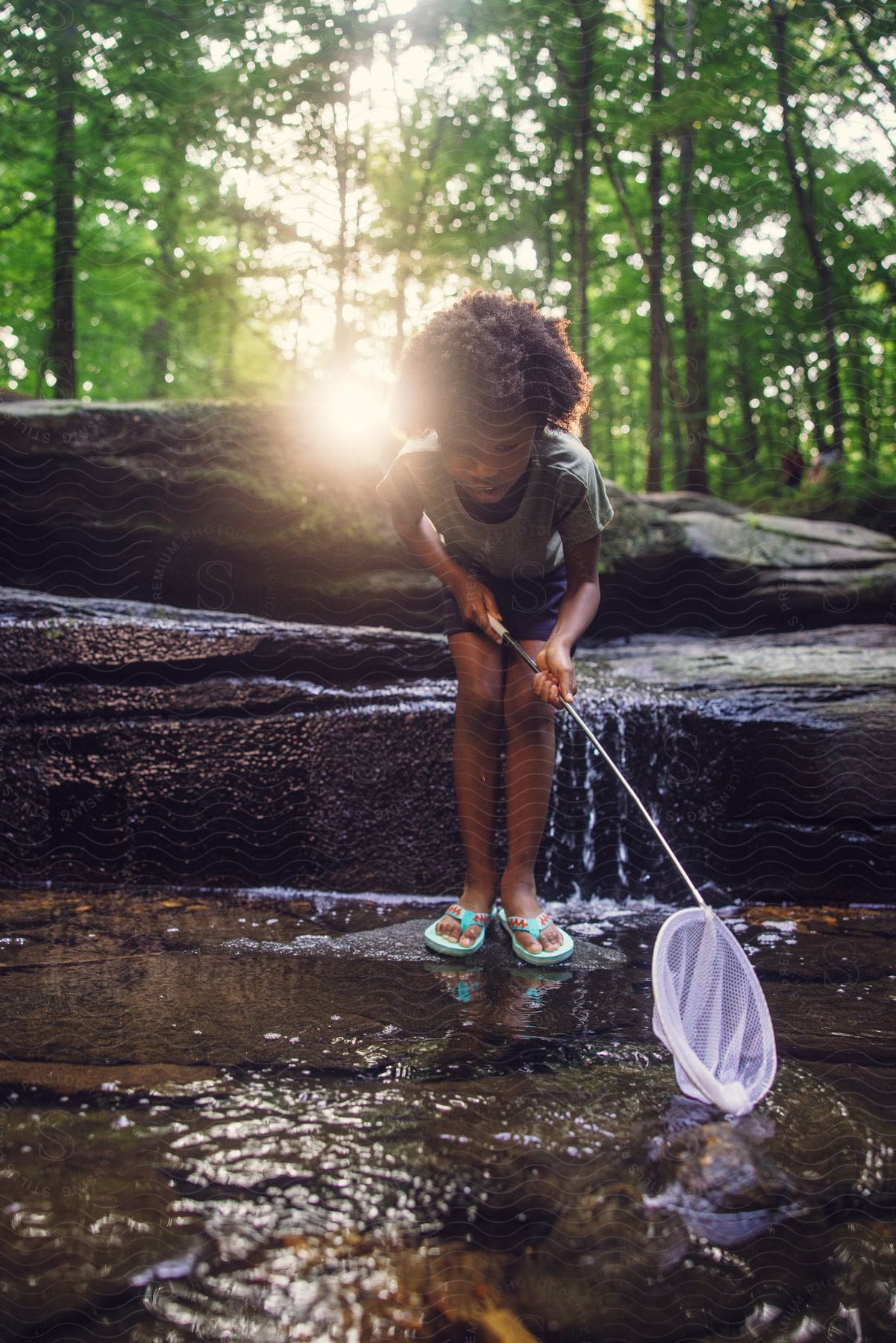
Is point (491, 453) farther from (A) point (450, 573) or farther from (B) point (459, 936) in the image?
(B) point (459, 936)

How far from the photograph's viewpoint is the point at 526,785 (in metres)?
2.15

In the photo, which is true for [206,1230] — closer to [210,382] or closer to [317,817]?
[317,817]

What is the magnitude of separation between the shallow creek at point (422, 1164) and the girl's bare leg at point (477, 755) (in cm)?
24

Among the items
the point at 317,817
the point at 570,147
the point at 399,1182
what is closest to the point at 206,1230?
the point at 399,1182

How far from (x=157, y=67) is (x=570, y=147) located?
119 inches

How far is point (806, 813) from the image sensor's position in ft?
10.00

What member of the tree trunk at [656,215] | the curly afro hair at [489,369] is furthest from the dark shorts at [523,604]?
the tree trunk at [656,215]

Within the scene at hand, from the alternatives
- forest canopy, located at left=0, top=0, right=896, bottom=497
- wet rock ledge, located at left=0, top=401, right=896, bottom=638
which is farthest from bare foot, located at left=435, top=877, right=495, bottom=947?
forest canopy, located at left=0, top=0, right=896, bottom=497

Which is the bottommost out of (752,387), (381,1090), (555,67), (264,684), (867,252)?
(381,1090)

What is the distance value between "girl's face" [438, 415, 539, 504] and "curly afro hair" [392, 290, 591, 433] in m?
0.02

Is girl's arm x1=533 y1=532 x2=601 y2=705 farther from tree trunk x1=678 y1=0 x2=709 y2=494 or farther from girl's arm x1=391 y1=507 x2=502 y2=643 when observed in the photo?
tree trunk x1=678 y1=0 x2=709 y2=494

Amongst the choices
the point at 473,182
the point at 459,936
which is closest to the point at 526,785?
the point at 459,936

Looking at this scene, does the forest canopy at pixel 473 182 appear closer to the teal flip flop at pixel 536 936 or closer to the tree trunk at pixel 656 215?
the tree trunk at pixel 656 215

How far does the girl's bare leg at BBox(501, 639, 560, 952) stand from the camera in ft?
7.04
